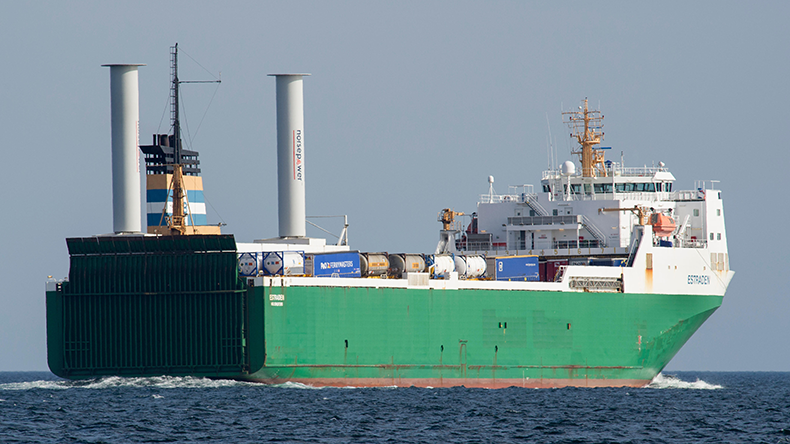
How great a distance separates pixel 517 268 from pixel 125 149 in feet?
56.0

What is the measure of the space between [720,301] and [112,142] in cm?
2861

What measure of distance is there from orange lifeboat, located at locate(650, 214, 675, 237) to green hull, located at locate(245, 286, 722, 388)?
2.85m

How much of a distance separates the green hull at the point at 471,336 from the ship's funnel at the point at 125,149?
11048mm

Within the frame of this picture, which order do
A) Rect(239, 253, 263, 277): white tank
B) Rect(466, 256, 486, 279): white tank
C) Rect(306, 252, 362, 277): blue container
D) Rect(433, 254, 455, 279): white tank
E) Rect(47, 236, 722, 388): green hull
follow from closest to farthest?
Rect(47, 236, 722, 388): green hull → Rect(239, 253, 263, 277): white tank → Rect(306, 252, 362, 277): blue container → Rect(433, 254, 455, 279): white tank → Rect(466, 256, 486, 279): white tank

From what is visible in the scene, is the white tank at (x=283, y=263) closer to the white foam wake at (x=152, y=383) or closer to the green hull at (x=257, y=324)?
the green hull at (x=257, y=324)

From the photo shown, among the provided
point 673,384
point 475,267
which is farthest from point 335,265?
point 673,384

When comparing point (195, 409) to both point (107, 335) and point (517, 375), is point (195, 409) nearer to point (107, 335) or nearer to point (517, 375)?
point (107, 335)

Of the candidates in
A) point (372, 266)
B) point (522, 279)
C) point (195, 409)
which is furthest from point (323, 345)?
point (522, 279)

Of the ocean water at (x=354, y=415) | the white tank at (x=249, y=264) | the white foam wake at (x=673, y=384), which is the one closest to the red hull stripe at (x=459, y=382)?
the ocean water at (x=354, y=415)

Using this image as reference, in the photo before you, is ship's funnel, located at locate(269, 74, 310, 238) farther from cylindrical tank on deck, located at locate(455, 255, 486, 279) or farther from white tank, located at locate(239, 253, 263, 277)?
white tank, located at locate(239, 253, 263, 277)

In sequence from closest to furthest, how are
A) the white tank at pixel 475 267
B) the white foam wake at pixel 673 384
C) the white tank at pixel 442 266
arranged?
1. the white tank at pixel 442 266
2. the white tank at pixel 475 267
3. the white foam wake at pixel 673 384

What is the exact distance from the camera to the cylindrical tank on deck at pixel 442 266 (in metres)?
47.2

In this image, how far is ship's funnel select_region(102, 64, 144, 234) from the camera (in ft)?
158

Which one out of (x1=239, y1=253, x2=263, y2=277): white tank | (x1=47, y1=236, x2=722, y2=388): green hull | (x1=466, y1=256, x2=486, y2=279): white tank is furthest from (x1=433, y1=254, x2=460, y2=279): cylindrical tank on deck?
(x1=239, y1=253, x2=263, y2=277): white tank
